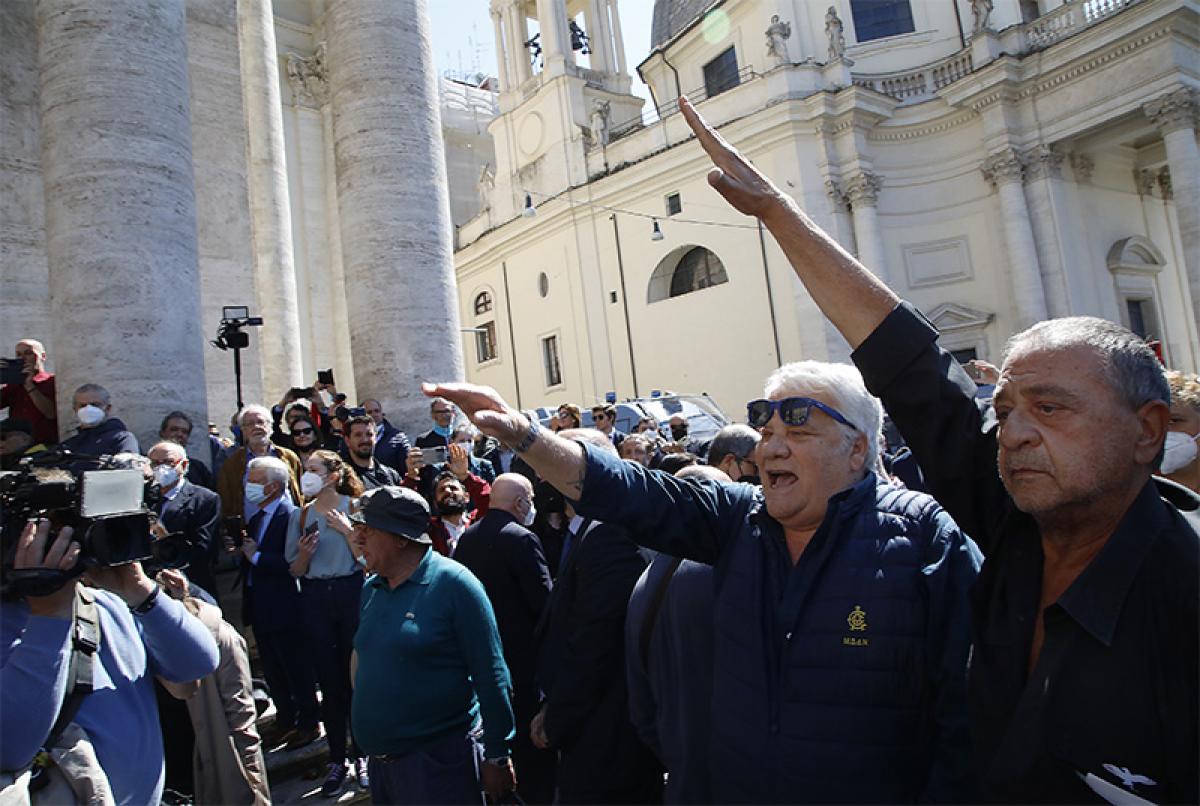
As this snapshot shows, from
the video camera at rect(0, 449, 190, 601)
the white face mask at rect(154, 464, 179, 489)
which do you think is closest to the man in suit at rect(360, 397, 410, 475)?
the white face mask at rect(154, 464, 179, 489)

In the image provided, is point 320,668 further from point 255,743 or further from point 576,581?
point 576,581

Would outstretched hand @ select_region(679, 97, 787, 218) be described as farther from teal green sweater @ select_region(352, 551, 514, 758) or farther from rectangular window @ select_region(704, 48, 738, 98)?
rectangular window @ select_region(704, 48, 738, 98)

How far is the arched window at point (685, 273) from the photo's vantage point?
2664cm

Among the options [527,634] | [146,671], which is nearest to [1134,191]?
[527,634]

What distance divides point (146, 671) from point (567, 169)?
28560mm

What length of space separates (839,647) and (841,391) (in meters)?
0.74

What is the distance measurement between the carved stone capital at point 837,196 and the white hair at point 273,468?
21.3 meters

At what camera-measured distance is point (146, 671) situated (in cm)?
255

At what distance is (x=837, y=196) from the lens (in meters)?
23.7

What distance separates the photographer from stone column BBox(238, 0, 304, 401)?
12609mm

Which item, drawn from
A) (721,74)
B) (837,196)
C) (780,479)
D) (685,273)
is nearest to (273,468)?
(780,479)

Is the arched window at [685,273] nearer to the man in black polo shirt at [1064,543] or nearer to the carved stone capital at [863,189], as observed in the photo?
the carved stone capital at [863,189]

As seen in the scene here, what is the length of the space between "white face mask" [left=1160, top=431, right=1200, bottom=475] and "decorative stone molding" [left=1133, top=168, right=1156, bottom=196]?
28.0 metres

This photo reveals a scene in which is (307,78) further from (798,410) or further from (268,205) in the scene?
(798,410)
